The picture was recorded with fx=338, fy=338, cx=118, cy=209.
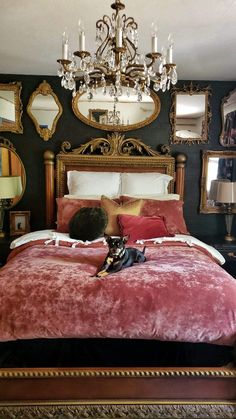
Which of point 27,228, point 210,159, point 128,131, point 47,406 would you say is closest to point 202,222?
point 210,159

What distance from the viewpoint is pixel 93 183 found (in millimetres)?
3693

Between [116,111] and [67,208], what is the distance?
1.32 meters

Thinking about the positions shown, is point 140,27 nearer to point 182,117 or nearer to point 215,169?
point 182,117

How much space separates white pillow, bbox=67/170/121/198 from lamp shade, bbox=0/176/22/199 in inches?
23.9

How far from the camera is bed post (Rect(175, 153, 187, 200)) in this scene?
13.0 ft

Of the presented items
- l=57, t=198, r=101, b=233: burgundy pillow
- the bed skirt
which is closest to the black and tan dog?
the bed skirt

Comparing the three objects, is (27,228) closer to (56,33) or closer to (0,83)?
(0,83)

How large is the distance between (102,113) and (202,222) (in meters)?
1.78

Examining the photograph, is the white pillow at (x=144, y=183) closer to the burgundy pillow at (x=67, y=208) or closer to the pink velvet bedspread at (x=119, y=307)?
the burgundy pillow at (x=67, y=208)

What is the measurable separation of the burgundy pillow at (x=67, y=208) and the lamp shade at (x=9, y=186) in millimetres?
609

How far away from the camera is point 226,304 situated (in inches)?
73.1

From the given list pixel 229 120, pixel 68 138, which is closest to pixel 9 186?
pixel 68 138

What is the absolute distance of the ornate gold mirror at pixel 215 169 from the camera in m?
4.05

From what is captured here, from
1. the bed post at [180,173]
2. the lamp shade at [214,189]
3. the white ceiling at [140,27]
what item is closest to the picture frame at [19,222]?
the white ceiling at [140,27]
